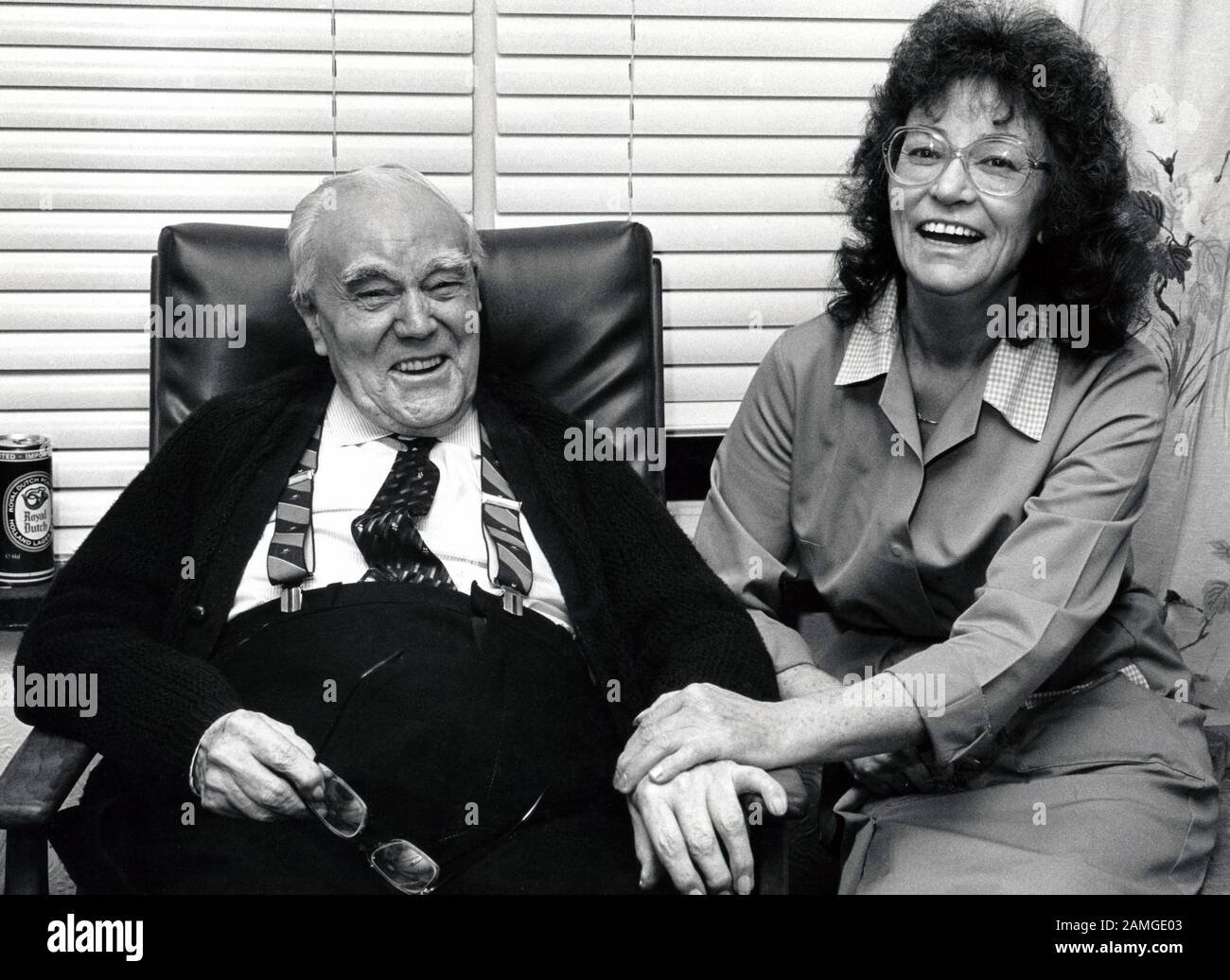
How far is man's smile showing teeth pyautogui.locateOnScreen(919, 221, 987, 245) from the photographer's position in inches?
71.0

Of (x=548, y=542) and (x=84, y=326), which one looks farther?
(x=84, y=326)

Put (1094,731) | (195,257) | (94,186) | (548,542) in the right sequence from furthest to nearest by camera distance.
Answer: (94,186) → (195,257) → (548,542) → (1094,731)

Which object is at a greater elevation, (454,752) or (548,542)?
(548,542)

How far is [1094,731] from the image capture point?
1785mm

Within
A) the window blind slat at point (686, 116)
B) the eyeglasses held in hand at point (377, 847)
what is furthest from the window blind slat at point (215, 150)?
the eyeglasses held in hand at point (377, 847)

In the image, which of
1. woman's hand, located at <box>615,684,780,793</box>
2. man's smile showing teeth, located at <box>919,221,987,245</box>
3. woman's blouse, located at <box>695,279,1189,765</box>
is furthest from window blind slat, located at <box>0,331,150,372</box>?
man's smile showing teeth, located at <box>919,221,987,245</box>

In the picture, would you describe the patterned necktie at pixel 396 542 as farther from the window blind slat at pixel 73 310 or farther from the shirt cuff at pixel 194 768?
the window blind slat at pixel 73 310

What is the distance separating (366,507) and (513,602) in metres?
0.26

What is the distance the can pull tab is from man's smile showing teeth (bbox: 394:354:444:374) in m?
0.35

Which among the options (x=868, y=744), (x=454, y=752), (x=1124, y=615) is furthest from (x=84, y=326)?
(x=1124, y=615)
